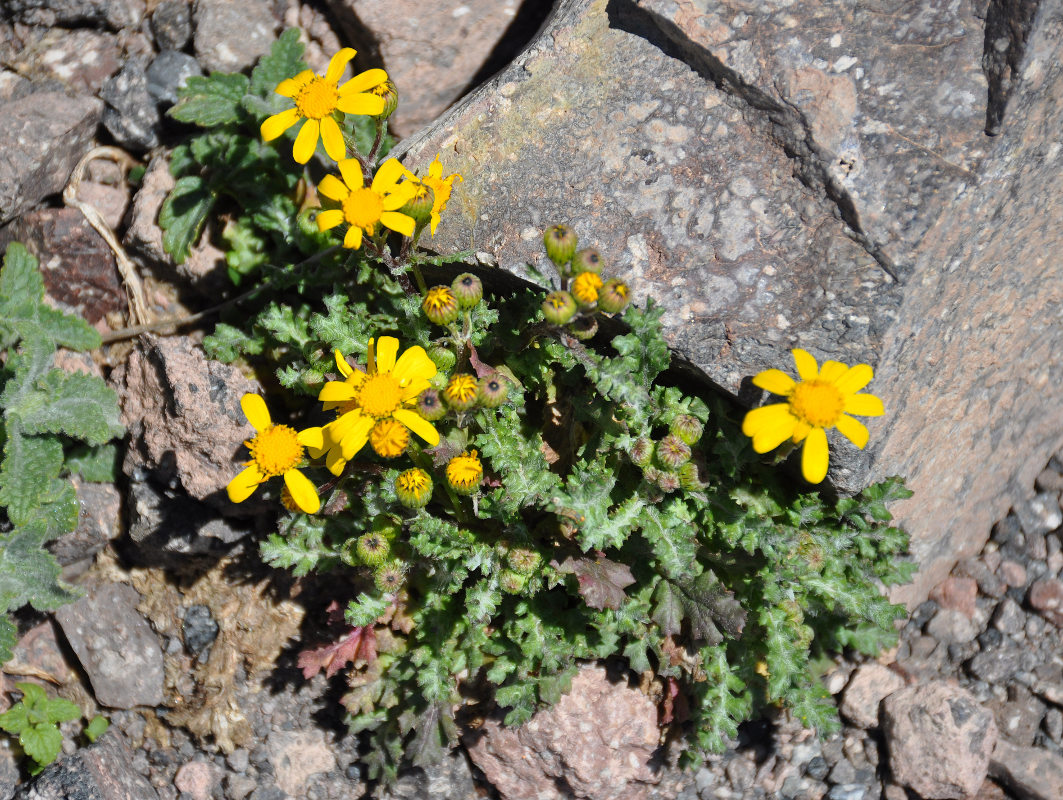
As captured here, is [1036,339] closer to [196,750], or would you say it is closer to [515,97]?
[515,97]

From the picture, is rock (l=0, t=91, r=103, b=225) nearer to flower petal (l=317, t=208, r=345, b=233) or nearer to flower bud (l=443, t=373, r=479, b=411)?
flower petal (l=317, t=208, r=345, b=233)

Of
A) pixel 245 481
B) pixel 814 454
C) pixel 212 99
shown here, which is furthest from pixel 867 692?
pixel 212 99

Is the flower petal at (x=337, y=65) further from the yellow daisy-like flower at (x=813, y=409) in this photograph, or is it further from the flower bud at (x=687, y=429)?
the yellow daisy-like flower at (x=813, y=409)

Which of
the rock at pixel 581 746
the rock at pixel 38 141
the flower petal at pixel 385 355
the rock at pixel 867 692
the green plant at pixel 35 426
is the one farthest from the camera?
the rock at pixel 38 141

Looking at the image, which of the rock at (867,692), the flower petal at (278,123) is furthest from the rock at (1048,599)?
the flower petal at (278,123)

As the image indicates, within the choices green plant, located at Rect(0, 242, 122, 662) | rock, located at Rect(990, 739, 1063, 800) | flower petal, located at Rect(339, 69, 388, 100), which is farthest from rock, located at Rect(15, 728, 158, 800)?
rock, located at Rect(990, 739, 1063, 800)

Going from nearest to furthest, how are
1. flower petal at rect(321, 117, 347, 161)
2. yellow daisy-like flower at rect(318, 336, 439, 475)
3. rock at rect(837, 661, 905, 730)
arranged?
yellow daisy-like flower at rect(318, 336, 439, 475) → flower petal at rect(321, 117, 347, 161) → rock at rect(837, 661, 905, 730)

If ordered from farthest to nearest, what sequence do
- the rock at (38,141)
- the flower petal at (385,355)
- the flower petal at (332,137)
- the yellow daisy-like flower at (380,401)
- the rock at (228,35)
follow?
the rock at (228,35)
the rock at (38,141)
the flower petal at (332,137)
the flower petal at (385,355)
the yellow daisy-like flower at (380,401)

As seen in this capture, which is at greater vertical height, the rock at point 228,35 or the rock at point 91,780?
the rock at point 228,35
